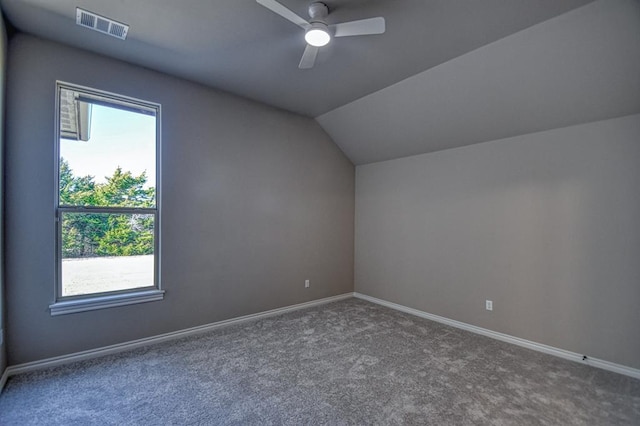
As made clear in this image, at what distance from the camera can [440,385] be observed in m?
2.42

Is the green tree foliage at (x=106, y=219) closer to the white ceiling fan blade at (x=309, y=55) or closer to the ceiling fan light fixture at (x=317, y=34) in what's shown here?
the white ceiling fan blade at (x=309, y=55)

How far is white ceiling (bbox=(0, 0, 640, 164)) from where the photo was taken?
216 cm

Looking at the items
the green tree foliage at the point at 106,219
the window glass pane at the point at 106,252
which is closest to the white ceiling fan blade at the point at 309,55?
the green tree foliage at the point at 106,219

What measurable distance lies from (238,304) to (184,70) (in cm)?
277

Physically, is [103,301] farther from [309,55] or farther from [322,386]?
[309,55]

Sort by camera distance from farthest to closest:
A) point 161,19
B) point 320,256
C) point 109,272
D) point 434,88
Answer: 1. point 320,256
2. point 434,88
3. point 109,272
4. point 161,19

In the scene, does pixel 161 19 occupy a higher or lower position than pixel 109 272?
higher

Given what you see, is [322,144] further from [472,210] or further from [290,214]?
[472,210]

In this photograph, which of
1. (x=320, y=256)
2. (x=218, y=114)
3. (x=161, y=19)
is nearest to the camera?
(x=161, y=19)

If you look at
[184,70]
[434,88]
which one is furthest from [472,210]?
[184,70]

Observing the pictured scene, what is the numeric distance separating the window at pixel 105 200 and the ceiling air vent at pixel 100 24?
2.13ft

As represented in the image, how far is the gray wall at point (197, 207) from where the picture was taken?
100 inches

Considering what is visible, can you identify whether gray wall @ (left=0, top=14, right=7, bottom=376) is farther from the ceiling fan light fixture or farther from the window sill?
the ceiling fan light fixture

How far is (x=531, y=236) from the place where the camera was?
10.5 ft
